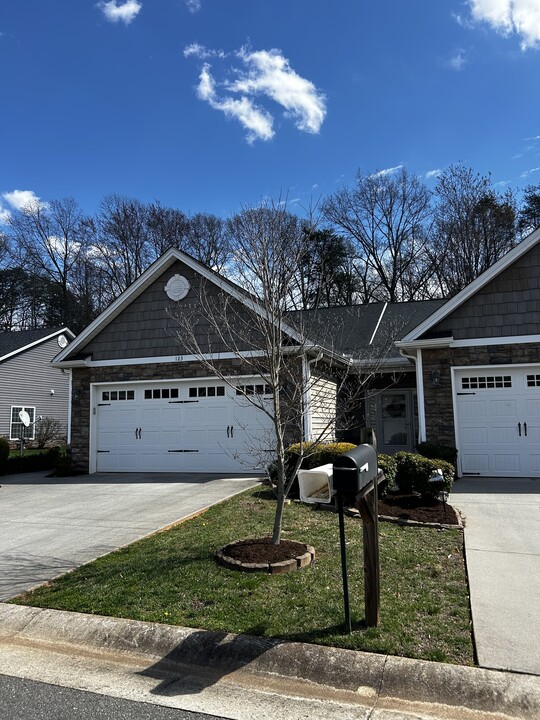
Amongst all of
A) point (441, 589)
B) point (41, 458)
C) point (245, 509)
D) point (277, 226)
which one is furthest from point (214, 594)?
point (41, 458)

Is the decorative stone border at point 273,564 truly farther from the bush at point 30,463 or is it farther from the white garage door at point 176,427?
the bush at point 30,463

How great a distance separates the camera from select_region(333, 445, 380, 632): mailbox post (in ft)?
12.8

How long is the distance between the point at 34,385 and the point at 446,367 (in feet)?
68.4

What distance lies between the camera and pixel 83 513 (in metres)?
9.21

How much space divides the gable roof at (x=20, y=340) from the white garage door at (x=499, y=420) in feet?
66.4

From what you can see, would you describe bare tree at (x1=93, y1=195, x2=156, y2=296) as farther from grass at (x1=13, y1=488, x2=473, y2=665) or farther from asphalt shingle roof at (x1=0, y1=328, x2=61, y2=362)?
grass at (x1=13, y1=488, x2=473, y2=665)

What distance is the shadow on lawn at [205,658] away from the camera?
150 inches

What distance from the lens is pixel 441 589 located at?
5105 millimetres

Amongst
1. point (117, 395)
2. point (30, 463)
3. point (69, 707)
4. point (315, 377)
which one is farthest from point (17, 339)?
point (69, 707)

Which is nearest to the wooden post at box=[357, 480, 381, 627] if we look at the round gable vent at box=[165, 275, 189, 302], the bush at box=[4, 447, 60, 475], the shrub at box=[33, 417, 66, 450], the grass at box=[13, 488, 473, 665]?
the grass at box=[13, 488, 473, 665]

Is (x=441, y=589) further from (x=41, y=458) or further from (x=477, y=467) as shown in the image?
(x=41, y=458)

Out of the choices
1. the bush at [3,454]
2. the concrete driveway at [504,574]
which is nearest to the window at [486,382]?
the concrete driveway at [504,574]

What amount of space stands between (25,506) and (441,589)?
8.02 meters

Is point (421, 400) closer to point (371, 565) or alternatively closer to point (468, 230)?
point (371, 565)
